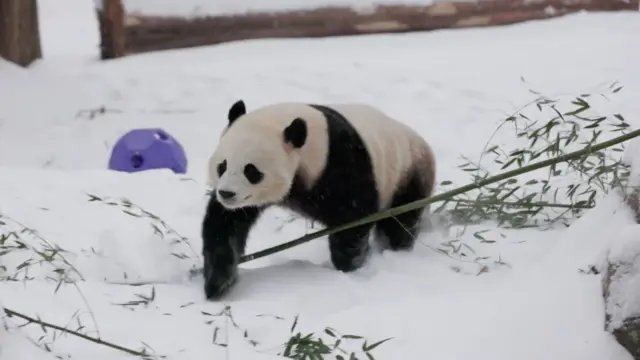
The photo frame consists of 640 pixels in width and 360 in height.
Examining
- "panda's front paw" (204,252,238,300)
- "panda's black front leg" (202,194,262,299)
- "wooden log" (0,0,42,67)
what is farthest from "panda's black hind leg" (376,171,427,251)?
"wooden log" (0,0,42,67)

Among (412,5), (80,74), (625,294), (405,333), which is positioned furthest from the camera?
(412,5)

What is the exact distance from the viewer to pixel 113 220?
2641mm

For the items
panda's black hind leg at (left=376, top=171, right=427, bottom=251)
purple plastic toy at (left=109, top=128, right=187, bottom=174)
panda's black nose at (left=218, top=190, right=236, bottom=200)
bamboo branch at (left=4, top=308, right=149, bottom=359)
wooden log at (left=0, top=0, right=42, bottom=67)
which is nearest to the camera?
bamboo branch at (left=4, top=308, right=149, bottom=359)

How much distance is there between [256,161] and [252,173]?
0.11 ft

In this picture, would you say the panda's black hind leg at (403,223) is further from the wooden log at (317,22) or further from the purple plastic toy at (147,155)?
the wooden log at (317,22)

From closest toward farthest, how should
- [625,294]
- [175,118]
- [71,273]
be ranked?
1. [625,294]
2. [71,273]
3. [175,118]

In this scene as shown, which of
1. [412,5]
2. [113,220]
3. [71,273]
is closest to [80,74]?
[412,5]

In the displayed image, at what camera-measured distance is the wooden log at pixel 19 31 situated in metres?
5.24

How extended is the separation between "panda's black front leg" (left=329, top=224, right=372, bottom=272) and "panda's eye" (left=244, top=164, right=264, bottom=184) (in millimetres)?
338

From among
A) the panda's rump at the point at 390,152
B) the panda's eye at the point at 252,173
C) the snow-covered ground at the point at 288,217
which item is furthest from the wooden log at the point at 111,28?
the panda's eye at the point at 252,173

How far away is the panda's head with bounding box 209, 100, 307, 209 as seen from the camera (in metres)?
2.04

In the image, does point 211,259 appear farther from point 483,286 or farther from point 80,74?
point 80,74

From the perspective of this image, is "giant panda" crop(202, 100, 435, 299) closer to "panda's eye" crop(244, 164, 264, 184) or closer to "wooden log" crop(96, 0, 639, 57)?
"panda's eye" crop(244, 164, 264, 184)

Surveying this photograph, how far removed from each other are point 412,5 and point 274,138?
3915 mm
